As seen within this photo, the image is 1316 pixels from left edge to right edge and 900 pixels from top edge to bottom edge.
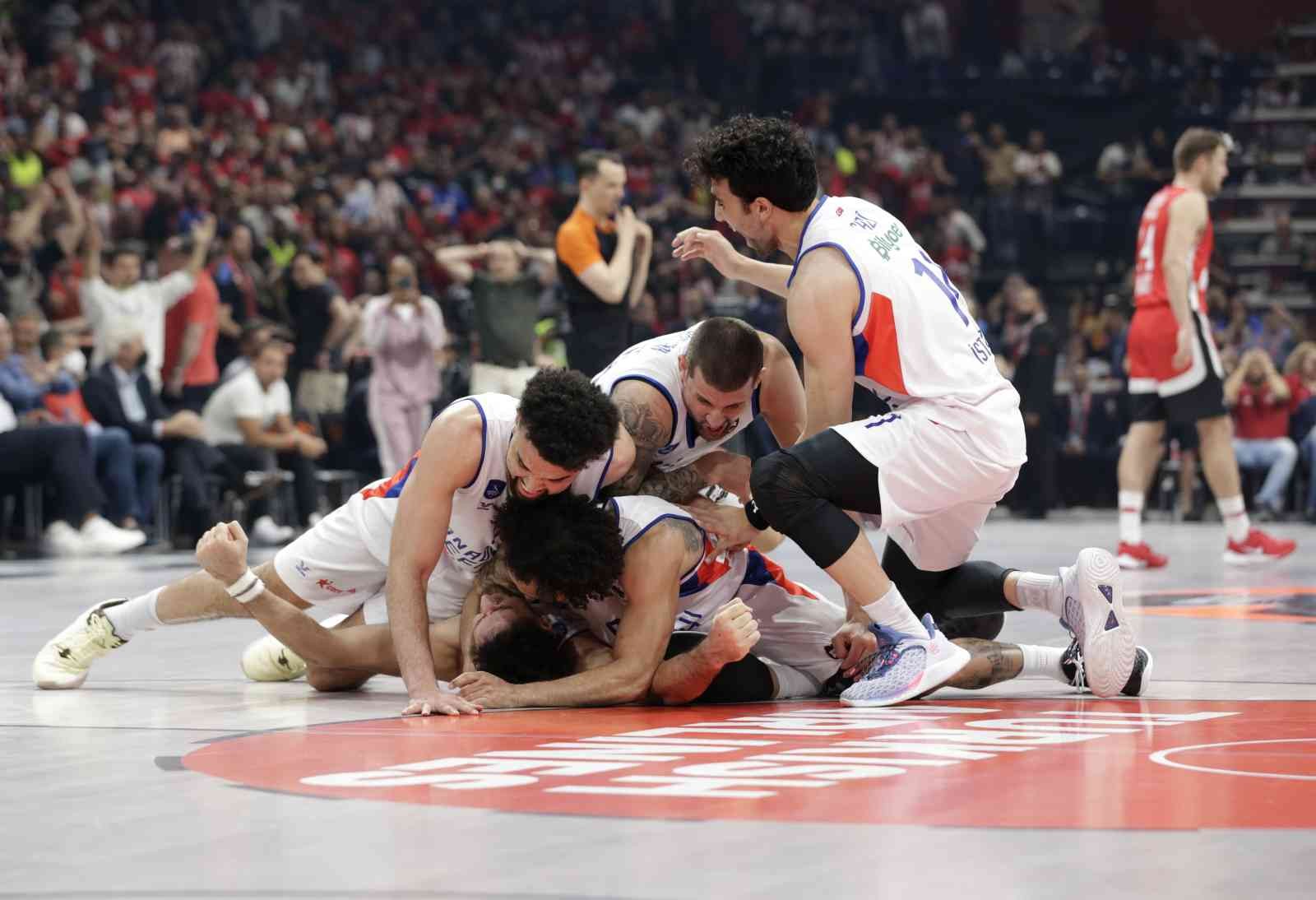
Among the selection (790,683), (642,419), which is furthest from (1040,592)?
(642,419)

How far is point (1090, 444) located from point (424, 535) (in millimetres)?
10663

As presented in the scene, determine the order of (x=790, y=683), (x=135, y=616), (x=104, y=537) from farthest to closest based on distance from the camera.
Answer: (x=104, y=537), (x=135, y=616), (x=790, y=683)

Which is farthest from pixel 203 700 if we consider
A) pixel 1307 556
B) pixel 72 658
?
pixel 1307 556

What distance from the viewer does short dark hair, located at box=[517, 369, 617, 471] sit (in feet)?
11.9

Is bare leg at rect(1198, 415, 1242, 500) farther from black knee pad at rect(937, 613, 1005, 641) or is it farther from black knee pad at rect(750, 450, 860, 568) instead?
black knee pad at rect(750, 450, 860, 568)

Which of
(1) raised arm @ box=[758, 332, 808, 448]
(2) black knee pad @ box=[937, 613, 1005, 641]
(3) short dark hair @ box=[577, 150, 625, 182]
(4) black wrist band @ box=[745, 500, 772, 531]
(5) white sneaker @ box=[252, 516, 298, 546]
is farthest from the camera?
(5) white sneaker @ box=[252, 516, 298, 546]

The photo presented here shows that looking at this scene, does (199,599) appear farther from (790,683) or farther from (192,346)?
(192,346)

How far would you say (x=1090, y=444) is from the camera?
13.9 m

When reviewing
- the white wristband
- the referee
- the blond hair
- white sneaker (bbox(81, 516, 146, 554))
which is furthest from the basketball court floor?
the blond hair

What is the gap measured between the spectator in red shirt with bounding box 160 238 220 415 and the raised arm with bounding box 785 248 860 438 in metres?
7.52

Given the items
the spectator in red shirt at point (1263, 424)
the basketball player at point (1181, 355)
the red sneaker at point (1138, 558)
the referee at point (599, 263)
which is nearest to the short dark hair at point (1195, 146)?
the basketball player at point (1181, 355)

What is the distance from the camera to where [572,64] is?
2145 cm

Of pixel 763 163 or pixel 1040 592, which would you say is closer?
pixel 763 163

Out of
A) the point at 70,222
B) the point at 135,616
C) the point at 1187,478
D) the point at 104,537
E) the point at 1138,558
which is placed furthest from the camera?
the point at 1187,478
